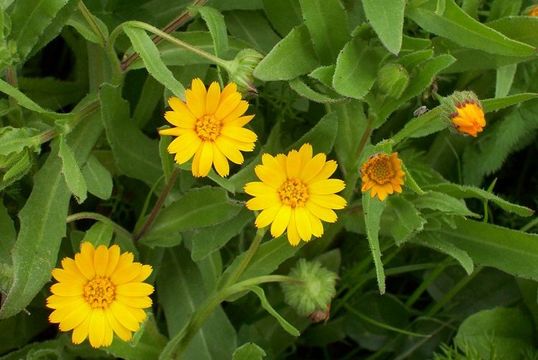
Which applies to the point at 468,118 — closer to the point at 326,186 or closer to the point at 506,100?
the point at 506,100

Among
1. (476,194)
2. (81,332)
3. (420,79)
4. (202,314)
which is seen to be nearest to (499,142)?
(476,194)

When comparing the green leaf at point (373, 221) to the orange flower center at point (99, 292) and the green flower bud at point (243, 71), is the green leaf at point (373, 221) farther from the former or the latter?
the orange flower center at point (99, 292)

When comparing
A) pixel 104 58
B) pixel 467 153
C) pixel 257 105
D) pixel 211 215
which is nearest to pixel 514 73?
pixel 467 153

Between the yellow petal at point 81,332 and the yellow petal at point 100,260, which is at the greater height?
the yellow petal at point 100,260

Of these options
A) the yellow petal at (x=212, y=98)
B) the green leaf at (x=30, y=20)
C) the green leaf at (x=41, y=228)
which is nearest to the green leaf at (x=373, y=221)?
the yellow petal at (x=212, y=98)

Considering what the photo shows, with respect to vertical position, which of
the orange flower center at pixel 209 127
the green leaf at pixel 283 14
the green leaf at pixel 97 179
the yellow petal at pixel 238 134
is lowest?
the green leaf at pixel 97 179

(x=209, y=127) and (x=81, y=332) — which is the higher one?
(x=209, y=127)

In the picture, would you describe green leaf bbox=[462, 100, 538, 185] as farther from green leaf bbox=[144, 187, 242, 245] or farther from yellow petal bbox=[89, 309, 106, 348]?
yellow petal bbox=[89, 309, 106, 348]

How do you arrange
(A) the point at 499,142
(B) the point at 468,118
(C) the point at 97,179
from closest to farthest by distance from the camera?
(B) the point at 468,118 → (C) the point at 97,179 → (A) the point at 499,142
